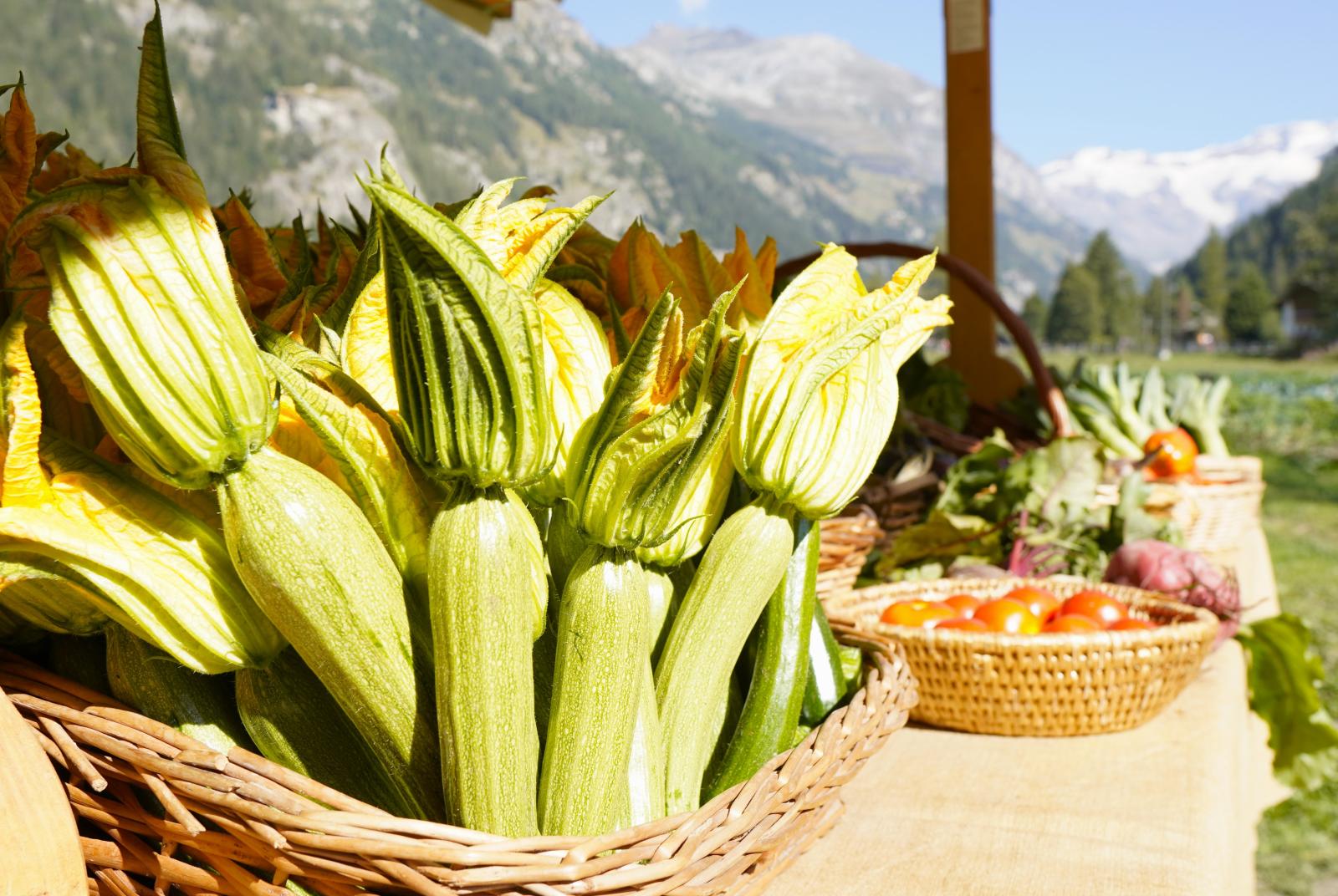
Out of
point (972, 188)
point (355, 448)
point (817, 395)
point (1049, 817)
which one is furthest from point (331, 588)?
point (972, 188)

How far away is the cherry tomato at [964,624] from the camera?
6.09ft

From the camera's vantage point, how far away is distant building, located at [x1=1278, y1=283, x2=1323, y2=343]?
76450 mm

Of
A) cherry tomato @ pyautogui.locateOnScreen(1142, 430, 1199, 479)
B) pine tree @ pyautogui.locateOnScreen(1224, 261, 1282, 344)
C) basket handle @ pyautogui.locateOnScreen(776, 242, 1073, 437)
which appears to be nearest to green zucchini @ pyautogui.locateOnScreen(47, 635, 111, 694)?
basket handle @ pyautogui.locateOnScreen(776, 242, 1073, 437)

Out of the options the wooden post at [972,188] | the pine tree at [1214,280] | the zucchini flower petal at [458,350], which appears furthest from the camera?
the pine tree at [1214,280]

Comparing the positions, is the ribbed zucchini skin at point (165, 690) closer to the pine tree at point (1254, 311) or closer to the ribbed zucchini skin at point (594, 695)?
the ribbed zucchini skin at point (594, 695)

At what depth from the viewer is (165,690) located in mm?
982

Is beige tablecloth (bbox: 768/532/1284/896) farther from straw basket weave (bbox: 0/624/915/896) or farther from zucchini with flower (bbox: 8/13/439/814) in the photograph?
zucchini with flower (bbox: 8/13/439/814)

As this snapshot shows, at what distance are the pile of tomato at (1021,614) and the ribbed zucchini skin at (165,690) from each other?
120 cm

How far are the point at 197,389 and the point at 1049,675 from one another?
4.60ft

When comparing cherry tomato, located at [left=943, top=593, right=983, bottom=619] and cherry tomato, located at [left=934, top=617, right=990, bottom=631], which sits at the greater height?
cherry tomato, located at [left=934, top=617, right=990, bottom=631]

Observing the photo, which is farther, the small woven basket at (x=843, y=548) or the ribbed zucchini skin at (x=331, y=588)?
the small woven basket at (x=843, y=548)

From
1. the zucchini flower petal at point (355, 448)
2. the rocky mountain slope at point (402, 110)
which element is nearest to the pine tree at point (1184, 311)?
the rocky mountain slope at point (402, 110)

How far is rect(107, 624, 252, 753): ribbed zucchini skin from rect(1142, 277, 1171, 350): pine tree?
100 m

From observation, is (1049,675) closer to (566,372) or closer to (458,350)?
(566,372)
